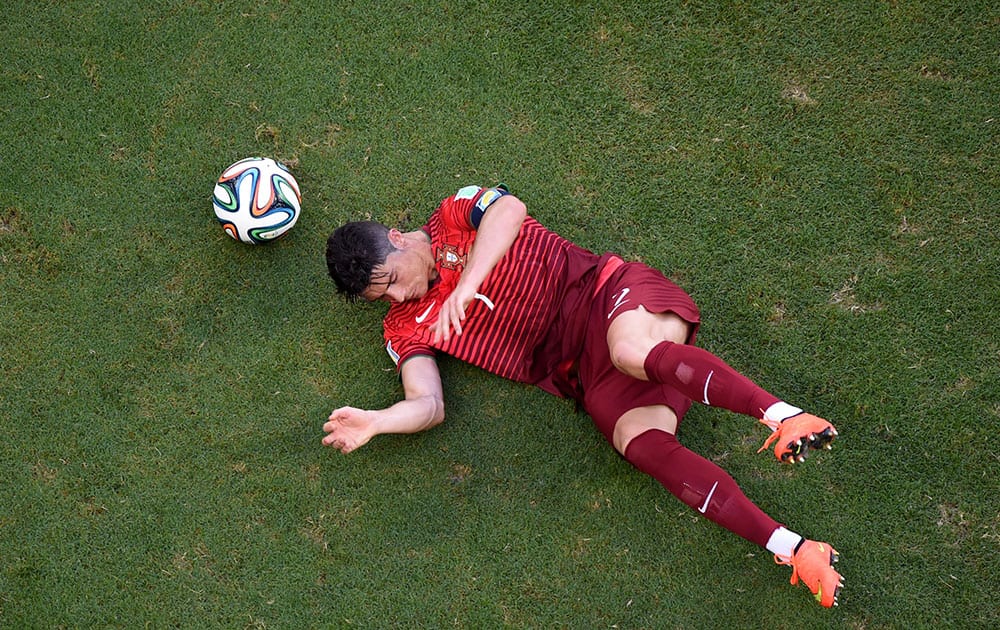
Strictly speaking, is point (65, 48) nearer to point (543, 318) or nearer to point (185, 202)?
point (185, 202)

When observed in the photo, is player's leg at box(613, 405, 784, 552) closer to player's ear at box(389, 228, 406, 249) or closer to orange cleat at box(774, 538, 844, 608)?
orange cleat at box(774, 538, 844, 608)

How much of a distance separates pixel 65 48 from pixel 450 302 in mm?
3126

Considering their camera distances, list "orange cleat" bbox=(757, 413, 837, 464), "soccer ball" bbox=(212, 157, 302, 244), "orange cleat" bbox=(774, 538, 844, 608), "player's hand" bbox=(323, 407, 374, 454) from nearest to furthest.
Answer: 1. "orange cleat" bbox=(757, 413, 837, 464)
2. "orange cleat" bbox=(774, 538, 844, 608)
3. "player's hand" bbox=(323, 407, 374, 454)
4. "soccer ball" bbox=(212, 157, 302, 244)

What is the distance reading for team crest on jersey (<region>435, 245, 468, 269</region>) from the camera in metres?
3.92

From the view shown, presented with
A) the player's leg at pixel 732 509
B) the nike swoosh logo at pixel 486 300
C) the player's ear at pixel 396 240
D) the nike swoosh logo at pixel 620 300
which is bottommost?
the player's leg at pixel 732 509

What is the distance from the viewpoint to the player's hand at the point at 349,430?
3.59 m

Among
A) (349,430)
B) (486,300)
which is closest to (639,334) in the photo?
(486,300)

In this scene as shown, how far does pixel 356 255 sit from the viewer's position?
3717mm

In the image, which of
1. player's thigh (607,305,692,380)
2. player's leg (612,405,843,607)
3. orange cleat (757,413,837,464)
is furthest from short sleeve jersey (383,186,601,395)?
orange cleat (757,413,837,464)

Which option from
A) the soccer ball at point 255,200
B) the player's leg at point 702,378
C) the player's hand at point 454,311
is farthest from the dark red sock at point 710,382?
the soccer ball at point 255,200

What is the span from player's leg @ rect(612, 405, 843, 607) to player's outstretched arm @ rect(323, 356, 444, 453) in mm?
1070

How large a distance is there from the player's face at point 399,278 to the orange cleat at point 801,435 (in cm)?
182

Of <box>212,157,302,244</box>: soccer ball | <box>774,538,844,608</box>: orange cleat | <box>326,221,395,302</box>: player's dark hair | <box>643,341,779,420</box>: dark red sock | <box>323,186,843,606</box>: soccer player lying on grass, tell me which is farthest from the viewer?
<box>212,157,302,244</box>: soccer ball

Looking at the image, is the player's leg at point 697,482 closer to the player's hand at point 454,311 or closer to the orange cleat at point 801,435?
the orange cleat at point 801,435
